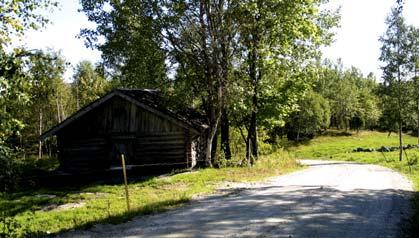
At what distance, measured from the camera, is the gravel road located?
9930mm

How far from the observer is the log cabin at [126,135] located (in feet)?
86.1

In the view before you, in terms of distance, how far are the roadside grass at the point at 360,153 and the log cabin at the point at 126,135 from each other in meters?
12.6

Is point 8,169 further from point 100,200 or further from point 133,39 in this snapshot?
point 133,39

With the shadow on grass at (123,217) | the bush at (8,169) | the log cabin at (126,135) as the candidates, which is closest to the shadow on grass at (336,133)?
the log cabin at (126,135)

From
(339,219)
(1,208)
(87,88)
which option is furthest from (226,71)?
(87,88)

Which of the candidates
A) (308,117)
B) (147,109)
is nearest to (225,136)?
(147,109)

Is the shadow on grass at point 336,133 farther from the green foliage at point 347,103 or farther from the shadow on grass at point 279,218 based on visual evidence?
the shadow on grass at point 279,218

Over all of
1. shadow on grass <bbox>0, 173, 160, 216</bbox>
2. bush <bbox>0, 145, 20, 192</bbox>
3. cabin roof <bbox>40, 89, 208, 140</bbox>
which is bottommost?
shadow on grass <bbox>0, 173, 160, 216</bbox>

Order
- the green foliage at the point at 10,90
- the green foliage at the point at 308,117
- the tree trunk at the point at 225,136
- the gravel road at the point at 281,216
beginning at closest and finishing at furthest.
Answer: the green foliage at the point at 10,90, the gravel road at the point at 281,216, the tree trunk at the point at 225,136, the green foliage at the point at 308,117

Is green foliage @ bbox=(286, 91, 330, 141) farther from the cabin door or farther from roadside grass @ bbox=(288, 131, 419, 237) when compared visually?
the cabin door

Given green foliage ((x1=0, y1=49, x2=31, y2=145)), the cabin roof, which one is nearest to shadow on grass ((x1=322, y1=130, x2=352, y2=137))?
the cabin roof

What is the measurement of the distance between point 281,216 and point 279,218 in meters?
0.27

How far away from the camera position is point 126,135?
26.7 meters

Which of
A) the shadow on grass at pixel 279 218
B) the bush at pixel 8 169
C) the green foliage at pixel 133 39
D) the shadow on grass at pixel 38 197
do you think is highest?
the green foliage at pixel 133 39
